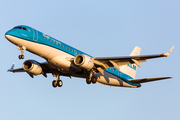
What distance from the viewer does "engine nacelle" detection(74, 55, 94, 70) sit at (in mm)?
32688

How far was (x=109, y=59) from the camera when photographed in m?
34.1

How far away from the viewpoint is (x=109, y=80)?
3956 cm

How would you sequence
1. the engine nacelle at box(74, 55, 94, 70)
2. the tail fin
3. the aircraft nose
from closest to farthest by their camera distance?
the aircraft nose → the engine nacelle at box(74, 55, 94, 70) → the tail fin

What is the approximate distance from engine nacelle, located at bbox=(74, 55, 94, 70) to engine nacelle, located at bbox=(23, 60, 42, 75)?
19.8 feet

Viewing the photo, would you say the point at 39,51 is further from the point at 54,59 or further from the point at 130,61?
the point at 130,61

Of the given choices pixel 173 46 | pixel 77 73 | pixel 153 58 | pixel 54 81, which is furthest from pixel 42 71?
pixel 173 46

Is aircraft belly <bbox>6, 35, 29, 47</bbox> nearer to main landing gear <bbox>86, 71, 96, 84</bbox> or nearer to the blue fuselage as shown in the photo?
the blue fuselage

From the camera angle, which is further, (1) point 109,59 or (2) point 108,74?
(2) point 108,74

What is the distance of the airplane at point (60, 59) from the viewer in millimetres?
30844

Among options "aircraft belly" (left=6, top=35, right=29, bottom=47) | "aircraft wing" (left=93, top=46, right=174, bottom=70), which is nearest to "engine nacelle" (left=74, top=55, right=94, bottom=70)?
"aircraft wing" (left=93, top=46, right=174, bottom=70)

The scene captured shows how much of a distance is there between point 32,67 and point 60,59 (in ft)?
16.5

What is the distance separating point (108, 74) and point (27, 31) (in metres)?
13.3

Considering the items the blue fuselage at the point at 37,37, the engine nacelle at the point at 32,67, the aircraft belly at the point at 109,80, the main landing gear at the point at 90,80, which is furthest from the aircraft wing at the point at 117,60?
the engine nacelle at the point at 32,67

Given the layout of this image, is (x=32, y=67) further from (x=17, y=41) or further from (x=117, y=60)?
(x=117, y=60)
